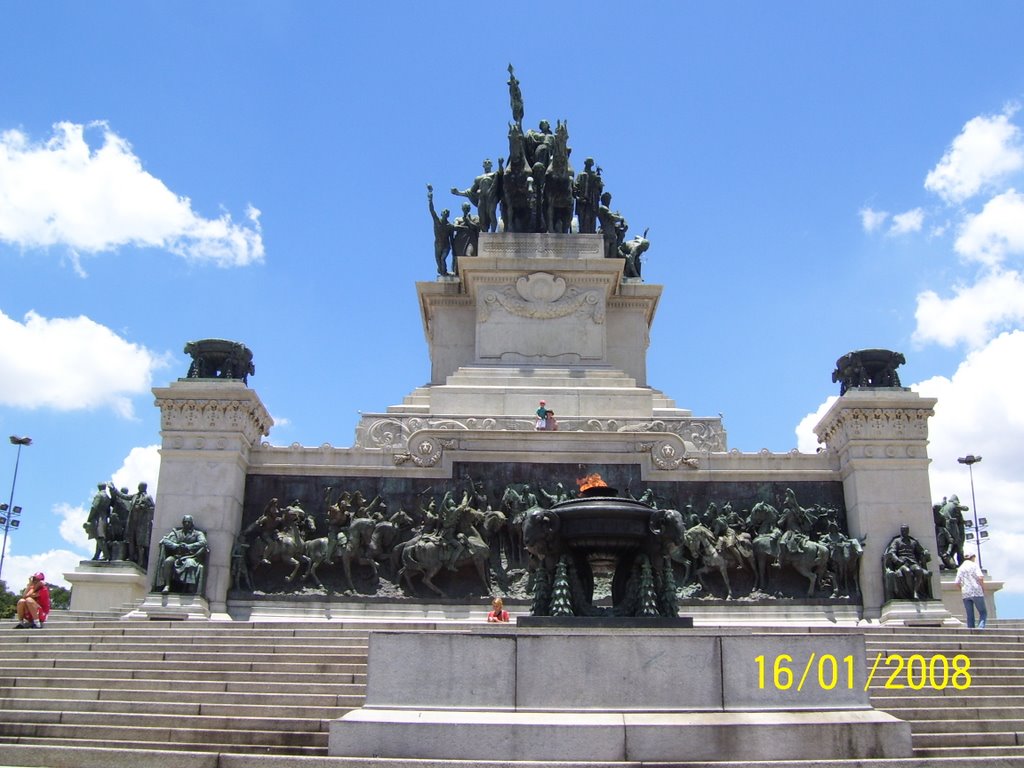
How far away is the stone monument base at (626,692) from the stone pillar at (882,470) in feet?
41.9

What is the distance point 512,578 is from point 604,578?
2.14 meters

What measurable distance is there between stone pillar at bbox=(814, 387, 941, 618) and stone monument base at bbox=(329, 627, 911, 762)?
12.8 meters

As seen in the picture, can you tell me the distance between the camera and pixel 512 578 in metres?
21.5

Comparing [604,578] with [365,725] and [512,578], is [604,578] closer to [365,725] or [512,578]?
[512,578]

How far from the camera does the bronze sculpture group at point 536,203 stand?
96.6 ft

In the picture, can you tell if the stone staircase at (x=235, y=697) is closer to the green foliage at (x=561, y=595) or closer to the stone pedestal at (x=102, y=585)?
the green foliage at (x=561, y=595)

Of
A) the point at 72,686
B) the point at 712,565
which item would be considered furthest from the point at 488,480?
the point at 72,686

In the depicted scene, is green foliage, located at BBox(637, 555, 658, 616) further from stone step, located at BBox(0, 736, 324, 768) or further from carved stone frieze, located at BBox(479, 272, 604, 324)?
carved stone frieze, located at BBox(479, 272, 604, 324)

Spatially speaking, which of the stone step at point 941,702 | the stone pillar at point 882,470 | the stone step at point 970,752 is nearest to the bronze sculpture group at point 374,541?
the stone pillar at point 882,470

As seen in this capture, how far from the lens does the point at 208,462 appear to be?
22359 millimetres

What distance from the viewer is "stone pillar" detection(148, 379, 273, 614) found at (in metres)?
21.9

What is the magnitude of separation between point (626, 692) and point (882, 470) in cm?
1448

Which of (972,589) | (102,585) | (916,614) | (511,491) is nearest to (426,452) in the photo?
(511,491)

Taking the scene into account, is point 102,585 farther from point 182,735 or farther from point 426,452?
point 182,735
